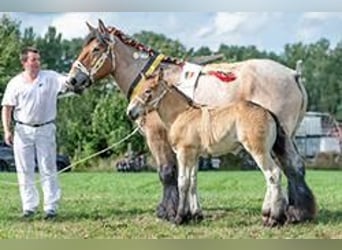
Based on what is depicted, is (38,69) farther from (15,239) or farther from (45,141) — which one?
(15,239)

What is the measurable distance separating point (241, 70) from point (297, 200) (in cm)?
62

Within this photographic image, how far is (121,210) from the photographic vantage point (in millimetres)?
4641

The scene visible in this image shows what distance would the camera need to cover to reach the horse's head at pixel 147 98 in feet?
14.6

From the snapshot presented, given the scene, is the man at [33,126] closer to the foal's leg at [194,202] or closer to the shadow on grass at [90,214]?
the shadow on grass at [90,214]

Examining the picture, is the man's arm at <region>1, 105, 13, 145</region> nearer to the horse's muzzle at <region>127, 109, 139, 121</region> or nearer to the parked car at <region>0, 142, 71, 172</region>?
the parked car at <region>0, 142, 71, 172</region>

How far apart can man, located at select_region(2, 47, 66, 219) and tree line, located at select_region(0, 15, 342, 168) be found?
1.6 inches

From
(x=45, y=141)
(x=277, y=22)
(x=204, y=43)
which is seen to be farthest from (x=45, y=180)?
(x=277, y=22)

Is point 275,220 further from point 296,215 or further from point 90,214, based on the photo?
point 90,214

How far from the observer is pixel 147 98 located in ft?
14.6

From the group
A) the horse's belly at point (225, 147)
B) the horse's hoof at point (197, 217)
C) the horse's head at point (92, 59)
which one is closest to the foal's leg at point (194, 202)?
the horse's hoof at point (197, 217)

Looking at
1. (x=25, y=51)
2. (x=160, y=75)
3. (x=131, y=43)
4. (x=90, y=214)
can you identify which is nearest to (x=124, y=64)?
(x=131, y=43)

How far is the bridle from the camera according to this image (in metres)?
4.60

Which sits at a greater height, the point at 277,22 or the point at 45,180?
the point at 277,22

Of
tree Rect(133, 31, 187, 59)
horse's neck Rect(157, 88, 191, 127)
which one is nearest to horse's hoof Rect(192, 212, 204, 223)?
horse's neck Rect(157, 88, 191, 127)
